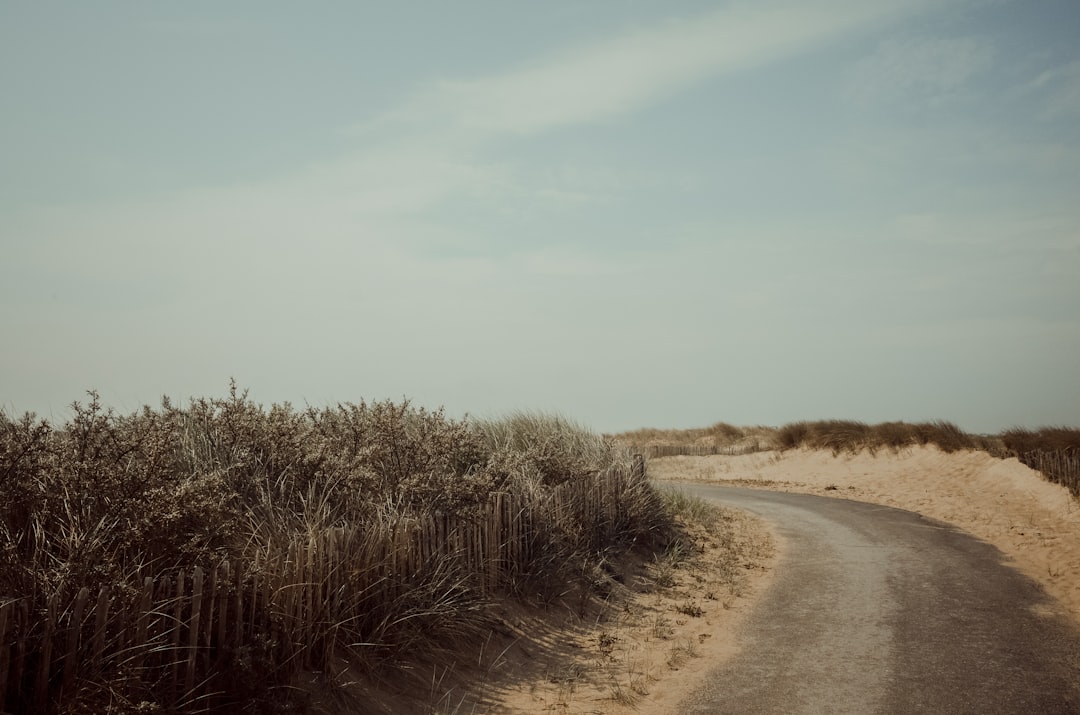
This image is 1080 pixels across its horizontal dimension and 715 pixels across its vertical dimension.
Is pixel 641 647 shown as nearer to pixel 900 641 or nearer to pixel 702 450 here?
pixel 900 641

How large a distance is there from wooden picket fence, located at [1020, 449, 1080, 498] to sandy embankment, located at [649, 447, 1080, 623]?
0.25 meters

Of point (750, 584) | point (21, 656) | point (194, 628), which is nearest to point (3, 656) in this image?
point (21, 656)

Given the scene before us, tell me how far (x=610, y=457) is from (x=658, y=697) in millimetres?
8351

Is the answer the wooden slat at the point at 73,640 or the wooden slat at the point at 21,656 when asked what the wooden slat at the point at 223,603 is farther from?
the wooden slat at the point at 21,656

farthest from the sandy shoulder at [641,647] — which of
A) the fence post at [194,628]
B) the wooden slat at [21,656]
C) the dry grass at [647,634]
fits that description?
the wooden slat at [21,656]

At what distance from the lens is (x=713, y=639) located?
8.23m

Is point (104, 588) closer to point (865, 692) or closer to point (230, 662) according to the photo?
point (230, 662)

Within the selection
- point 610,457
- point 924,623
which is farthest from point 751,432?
point 924,623

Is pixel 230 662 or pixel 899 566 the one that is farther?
pixel 899 566

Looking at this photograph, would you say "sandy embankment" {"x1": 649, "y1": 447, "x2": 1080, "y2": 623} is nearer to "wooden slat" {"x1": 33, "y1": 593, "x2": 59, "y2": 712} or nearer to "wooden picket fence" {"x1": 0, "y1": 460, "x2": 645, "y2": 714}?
"wooden picket fence" {"x1": 0, "y1": 460, "x2": 645, "y2": 714}

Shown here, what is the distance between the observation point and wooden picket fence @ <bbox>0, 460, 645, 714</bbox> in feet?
14.6

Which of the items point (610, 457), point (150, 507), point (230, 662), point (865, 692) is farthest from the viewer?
point (610, 457)

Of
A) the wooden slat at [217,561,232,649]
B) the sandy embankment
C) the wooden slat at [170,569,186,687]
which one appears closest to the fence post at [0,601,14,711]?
the wooden slat at [170,569,186,687]

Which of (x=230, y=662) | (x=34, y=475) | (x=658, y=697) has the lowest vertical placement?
(x=658, y=697)
